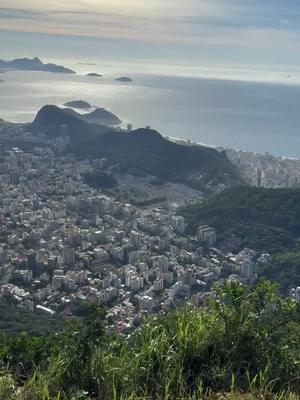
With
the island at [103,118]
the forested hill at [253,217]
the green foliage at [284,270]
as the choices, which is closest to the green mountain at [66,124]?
the island at [103,118]

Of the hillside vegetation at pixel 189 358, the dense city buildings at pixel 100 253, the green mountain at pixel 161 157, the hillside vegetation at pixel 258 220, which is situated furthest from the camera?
the green mountain at pixel 161 157

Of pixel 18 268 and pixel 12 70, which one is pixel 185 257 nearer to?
pixel 18 268

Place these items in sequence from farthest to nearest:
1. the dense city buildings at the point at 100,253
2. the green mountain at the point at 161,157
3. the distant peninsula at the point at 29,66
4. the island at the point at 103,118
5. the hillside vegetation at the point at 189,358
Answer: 1. the distant peninsula at the point at 29,66
2. the island at the point at 103,118
3. the green mountain at the point at 161,157
4. the dense city buildings at the point at 100,253
5. the hillside vegetation at the point at 189,358

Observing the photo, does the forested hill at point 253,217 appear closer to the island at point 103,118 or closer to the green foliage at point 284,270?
the green foliage at point 284,270

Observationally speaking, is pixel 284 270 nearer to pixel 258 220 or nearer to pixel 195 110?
pixel 258 220

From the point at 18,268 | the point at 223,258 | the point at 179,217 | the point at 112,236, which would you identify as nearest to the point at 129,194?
the point at 179,217

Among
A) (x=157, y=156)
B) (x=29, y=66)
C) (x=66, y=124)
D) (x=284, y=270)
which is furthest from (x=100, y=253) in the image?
(x=29, y=66)
